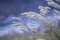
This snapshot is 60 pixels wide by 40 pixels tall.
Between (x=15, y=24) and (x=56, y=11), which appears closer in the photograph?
(x=15, y=24)

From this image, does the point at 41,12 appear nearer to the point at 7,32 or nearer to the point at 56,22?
the point at 56,22

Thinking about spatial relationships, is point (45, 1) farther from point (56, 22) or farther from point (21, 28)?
point (21, 28)

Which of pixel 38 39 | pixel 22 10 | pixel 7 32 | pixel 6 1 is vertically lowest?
pixel 38 39

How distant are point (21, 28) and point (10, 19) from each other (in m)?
0.13

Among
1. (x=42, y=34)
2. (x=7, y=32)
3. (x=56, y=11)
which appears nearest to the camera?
(x=7, y=32)

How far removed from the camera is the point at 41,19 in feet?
4.66

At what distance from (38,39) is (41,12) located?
27 cm

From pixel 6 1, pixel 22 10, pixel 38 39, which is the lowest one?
pixel 38 39

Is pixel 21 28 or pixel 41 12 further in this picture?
pixel 41 12

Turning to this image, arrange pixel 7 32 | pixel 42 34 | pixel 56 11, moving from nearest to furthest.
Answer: pixel 7 32
pixel 42 34
pixel 56 11

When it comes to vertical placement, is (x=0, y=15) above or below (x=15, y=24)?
above

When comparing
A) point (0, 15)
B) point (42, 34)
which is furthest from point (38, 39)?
point (0, 15)

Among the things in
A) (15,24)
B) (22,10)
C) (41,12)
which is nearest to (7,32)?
(15,24)

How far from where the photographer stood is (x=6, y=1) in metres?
1.42
